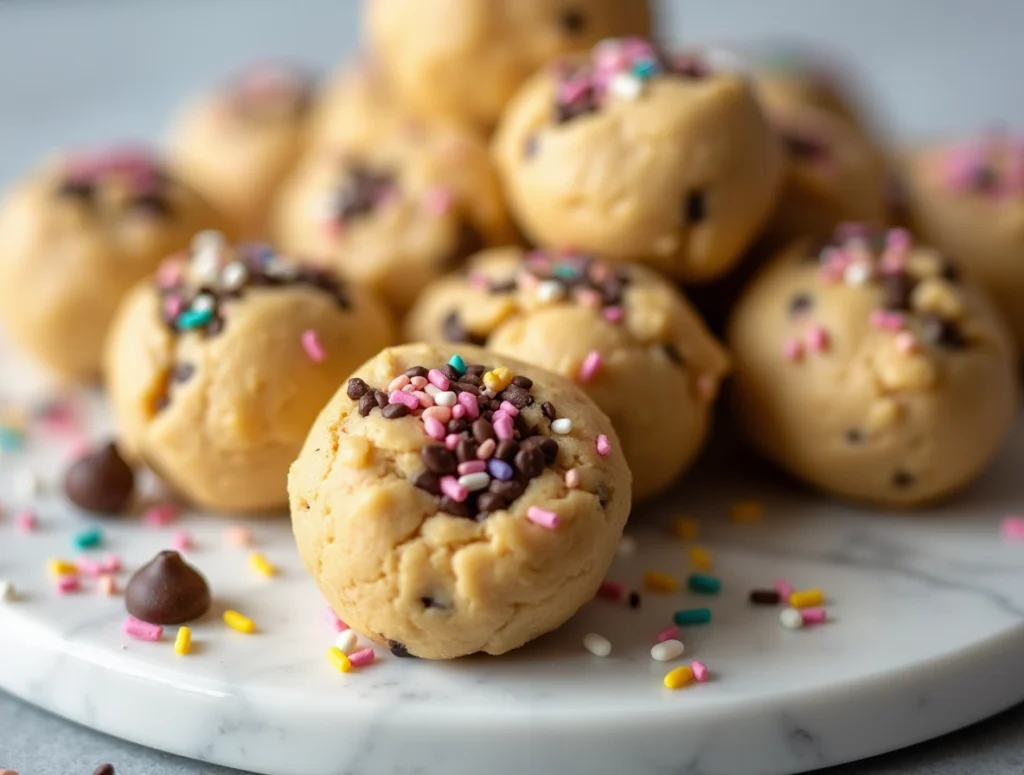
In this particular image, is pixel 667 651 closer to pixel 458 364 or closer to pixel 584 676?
pixel 584 676

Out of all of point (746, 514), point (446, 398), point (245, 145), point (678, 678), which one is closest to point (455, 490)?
point (446, 398)

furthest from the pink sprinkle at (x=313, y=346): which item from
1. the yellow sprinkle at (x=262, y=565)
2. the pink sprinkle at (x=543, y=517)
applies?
the pink sprinkle at (x=543, y=517)

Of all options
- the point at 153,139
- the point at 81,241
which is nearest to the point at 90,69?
the point at 153,139

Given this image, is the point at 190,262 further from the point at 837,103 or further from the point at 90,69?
the point at 90,69

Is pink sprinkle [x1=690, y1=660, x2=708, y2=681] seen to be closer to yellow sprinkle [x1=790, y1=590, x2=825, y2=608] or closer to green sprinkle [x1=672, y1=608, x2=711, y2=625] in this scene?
green sprinkle [x1=672, y1=608, x2=711, y2=625]

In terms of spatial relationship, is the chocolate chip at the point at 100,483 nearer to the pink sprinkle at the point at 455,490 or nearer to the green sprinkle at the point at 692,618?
the pink sprinkle at the point at 455,490

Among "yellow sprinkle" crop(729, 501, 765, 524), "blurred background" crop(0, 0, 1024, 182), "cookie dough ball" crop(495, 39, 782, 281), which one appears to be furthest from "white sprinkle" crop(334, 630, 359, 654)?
"blurred background" crop(0, 0, 1024, 182)
